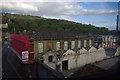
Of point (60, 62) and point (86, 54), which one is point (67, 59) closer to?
point (60, 62)

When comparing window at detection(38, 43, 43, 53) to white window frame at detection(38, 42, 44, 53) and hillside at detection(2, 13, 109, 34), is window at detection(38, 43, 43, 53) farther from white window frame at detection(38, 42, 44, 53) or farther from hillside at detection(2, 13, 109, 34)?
hillside at detection(2, 13, 109, 34)

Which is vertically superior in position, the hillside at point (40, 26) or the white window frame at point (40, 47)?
the hillside at point (40, 26)

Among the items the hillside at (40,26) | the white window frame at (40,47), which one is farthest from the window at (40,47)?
the hillside at (40,26)

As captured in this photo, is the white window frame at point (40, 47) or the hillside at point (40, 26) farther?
the hillside at point (40, 26)

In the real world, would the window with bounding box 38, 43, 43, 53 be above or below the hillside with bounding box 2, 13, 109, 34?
below

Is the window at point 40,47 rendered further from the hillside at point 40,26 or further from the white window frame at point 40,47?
the hillside at point 40,26

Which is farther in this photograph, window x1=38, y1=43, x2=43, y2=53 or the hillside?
the hillside

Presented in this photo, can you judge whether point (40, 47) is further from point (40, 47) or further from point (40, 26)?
point (40, 26)

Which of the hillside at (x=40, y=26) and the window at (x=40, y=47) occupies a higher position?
the hillside at (x=40, y=26)

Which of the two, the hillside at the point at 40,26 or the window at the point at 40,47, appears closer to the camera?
the window at the point at 40,47

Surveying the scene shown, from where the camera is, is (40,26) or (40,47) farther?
(40,26)

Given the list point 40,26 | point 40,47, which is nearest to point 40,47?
point 40,47

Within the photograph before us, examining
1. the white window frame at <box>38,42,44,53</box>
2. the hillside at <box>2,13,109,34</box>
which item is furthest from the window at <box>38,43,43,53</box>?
the hillside at <box>2,13,109,34</box>

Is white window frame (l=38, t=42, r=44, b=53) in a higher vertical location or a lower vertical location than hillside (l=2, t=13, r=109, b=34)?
lower
